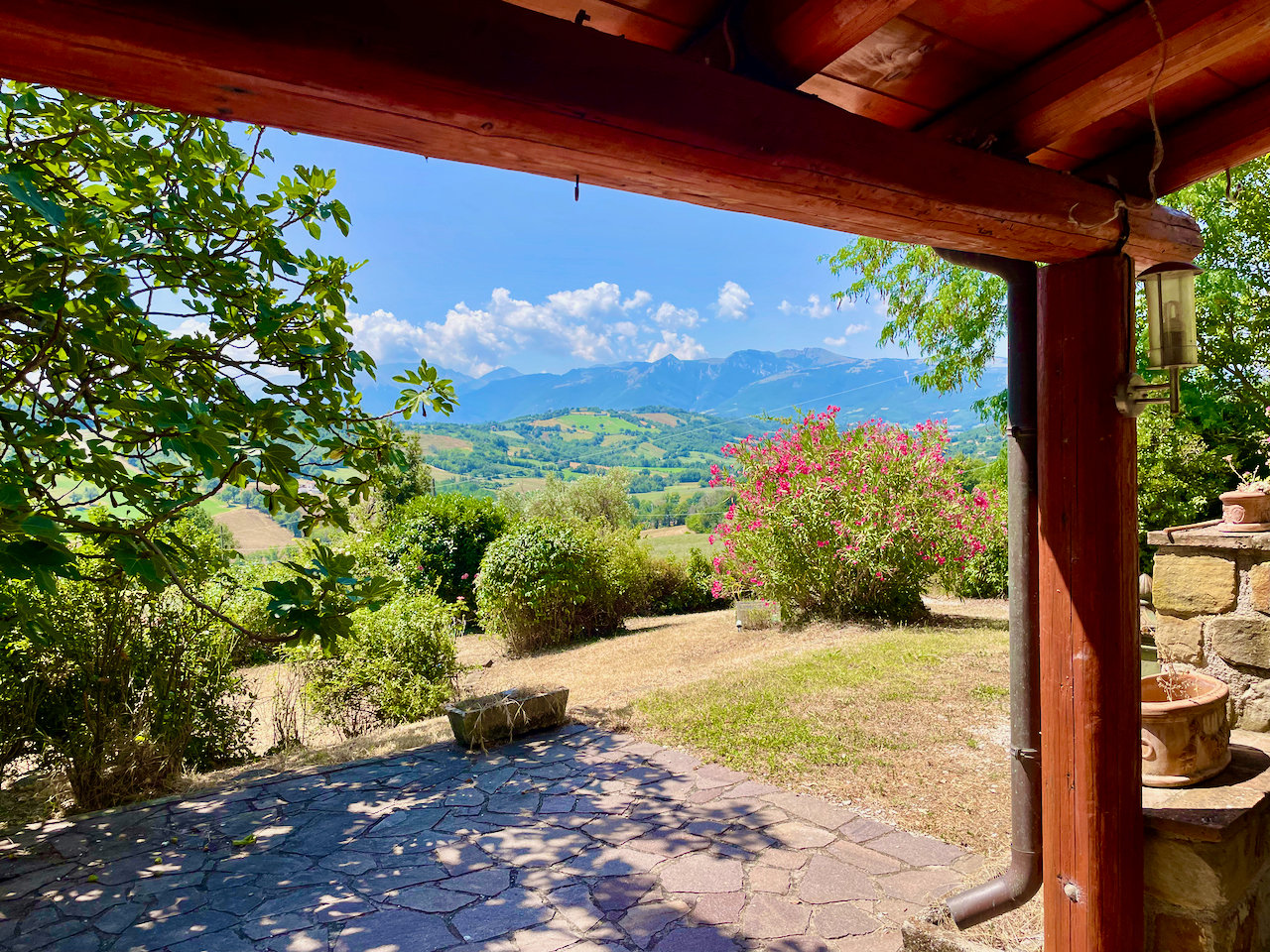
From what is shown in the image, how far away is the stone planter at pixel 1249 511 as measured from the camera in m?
3.00

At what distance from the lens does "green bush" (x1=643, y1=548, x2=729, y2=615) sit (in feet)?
38.1

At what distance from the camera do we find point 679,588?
1179 centimetres

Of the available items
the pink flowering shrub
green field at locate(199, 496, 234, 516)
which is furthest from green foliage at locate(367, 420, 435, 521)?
the pink flowering shrub

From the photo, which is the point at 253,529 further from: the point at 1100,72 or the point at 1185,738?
the point at 1100,72

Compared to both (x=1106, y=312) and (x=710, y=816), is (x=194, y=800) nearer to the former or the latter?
(x=710, y=816)

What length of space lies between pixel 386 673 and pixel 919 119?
5.76m

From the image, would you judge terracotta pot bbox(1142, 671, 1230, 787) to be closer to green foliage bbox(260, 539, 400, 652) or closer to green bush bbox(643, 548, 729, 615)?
green foliage bbox(260, 539, 400, 652)

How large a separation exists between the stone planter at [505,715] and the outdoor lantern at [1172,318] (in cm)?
422

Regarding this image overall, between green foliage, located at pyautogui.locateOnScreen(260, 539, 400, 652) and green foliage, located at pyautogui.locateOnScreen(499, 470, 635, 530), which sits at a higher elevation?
green foliage, located at pyautogui.locateOnScreen(499, 470, 635, 530)

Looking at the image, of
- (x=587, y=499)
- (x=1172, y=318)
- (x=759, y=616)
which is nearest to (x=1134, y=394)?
(x=1172, y=318)

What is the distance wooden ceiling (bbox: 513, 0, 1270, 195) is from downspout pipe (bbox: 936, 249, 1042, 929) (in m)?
0.42

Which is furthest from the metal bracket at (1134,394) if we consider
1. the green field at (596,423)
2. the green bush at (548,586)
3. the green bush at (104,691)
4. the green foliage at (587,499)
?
the green field at (596,423)

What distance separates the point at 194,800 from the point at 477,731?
1642mm

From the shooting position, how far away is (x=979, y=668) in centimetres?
598
